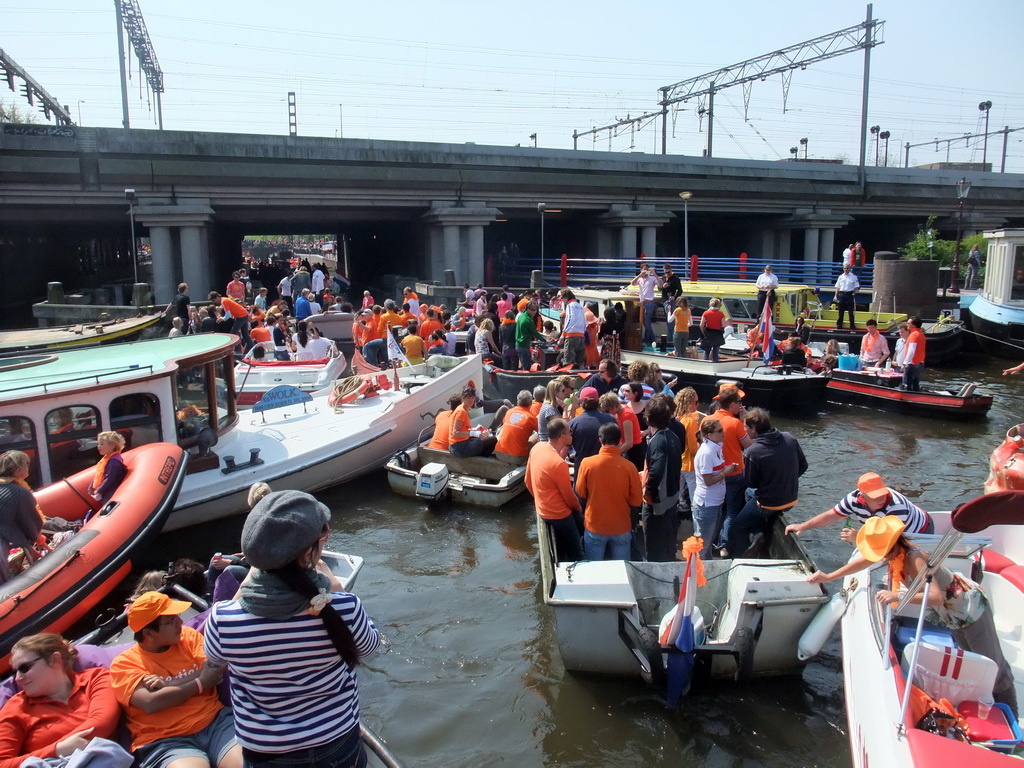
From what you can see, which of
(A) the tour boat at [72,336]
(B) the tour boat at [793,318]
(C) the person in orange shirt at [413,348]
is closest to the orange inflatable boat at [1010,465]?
(C) the person in orange shirt at [413,348]

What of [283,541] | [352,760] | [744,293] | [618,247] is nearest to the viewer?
[283,541]

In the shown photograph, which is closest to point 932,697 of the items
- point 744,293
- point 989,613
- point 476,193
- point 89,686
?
point 989,613

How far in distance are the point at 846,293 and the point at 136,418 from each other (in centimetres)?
1773

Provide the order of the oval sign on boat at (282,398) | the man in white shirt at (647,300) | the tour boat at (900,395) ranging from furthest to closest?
the man in white shirt at (647,300) < the tour boat at (900,395) < the oval sign on boat at (282,398)

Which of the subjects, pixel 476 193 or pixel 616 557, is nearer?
pixel 616 557

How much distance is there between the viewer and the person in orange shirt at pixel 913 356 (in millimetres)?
14039

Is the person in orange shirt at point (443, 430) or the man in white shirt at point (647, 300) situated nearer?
the person in orange shirt at point (443, 430)

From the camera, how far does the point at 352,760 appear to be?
2.95 meters

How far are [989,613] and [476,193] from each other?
26472 mm

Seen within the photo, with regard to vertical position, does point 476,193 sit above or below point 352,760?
above

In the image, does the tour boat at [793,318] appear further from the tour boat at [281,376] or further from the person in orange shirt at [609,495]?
the person in orange shirt at [609,495]

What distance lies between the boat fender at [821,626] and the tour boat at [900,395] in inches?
405

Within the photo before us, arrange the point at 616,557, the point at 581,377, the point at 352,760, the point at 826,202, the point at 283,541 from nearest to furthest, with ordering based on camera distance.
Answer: the point at 283,541 < the point at 352,760 < the point at 616,557 < the point at 581,377 < the point at 826,202

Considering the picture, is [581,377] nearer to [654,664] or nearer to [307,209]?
[654,664]
